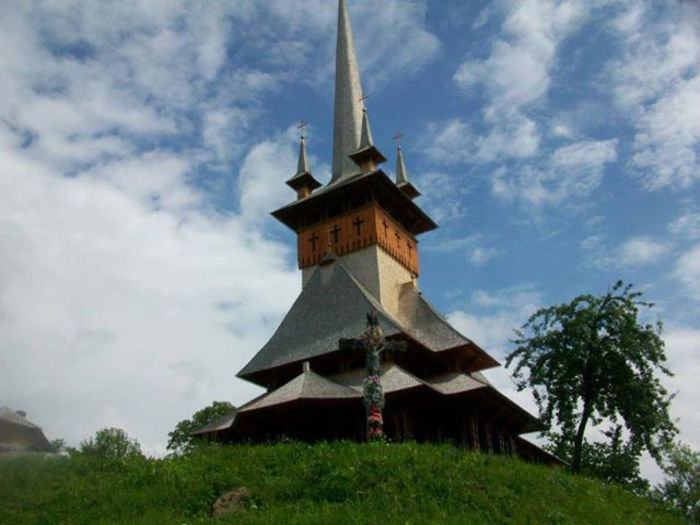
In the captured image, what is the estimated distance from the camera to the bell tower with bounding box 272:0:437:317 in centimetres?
3127

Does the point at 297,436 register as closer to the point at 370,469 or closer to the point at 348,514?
the point at 370,469

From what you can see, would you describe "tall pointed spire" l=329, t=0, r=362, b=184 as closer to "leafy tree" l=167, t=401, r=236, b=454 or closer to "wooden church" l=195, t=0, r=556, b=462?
"wooden church" l=195, t=0, r=556, b=462

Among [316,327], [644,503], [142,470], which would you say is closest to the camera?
[142,470]

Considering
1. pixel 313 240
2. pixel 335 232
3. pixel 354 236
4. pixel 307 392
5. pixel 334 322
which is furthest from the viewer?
pixel 313 240

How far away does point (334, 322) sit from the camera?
92.0ft

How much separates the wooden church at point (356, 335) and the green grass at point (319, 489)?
242 inches

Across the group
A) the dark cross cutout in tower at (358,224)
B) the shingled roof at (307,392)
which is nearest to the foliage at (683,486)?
the shingled roof at (307,392)

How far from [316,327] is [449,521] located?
16612 mm

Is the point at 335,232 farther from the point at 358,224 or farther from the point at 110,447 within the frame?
the point at 110,447

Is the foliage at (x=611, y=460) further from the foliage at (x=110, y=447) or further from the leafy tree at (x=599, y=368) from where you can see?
the foliage at (x=110, y=447)

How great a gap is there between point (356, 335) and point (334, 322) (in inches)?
65.0

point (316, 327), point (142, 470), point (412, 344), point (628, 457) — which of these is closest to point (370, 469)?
point (142, 470)

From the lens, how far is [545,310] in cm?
3045

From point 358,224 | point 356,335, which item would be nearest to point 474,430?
point 356,335
